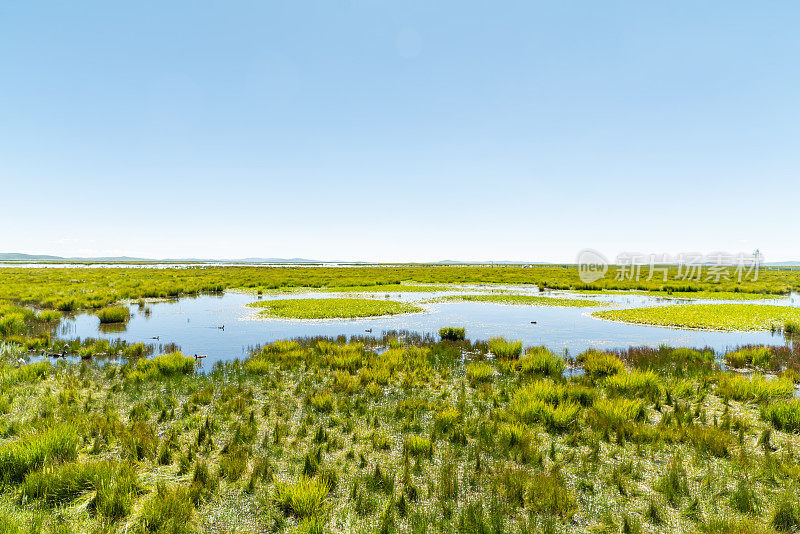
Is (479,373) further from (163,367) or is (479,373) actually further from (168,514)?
(163,367)

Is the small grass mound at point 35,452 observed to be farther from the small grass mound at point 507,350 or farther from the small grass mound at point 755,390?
the small grass mound at point 755,390

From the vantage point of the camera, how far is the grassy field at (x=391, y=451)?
5.36 m

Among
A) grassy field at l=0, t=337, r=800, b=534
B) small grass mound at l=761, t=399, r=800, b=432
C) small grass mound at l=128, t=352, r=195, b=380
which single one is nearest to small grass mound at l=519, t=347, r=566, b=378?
grassy field at l=0, t=337, r=800, b=534

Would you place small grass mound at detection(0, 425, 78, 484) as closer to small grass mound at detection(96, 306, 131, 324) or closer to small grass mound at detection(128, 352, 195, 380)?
small grass mound at detection(128, 352, 195, 380)

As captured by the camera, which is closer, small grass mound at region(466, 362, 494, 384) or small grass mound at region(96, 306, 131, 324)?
small grass mound at region(466, 362, 494, 384)

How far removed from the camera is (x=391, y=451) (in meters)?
7.45

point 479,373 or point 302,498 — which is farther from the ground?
point 302,498

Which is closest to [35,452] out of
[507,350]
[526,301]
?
[507,350]

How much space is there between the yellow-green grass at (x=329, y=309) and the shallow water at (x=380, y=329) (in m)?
1.34

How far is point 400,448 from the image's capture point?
760 cm

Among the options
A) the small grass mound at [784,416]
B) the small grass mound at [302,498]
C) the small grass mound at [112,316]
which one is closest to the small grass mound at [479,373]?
the small grass mound at [784,416]

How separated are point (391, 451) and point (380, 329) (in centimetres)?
1460

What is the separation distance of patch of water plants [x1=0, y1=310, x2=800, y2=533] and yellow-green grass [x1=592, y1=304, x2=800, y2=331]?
11302mm

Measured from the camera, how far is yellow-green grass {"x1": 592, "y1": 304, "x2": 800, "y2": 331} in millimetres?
22922
